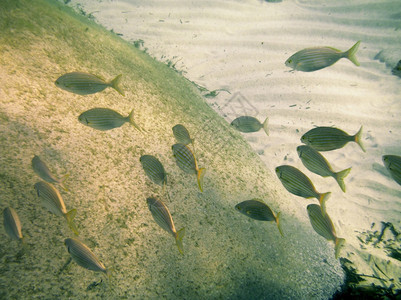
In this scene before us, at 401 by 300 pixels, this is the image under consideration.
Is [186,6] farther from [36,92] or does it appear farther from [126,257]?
[126,257]

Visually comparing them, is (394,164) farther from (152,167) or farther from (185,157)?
(152,167)

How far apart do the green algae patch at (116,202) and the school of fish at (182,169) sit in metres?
0.12

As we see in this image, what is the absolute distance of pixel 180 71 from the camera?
16.2ft

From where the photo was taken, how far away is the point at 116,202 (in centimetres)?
179

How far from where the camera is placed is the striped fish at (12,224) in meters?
1.26

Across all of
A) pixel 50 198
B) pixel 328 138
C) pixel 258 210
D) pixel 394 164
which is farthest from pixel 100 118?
pixel 394 164

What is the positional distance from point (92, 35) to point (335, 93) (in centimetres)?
488

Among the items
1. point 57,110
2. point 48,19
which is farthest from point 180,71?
point 57,110

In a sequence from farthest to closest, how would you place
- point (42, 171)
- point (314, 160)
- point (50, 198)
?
point (314, 160) < point (42, 171) < point (50, 198)

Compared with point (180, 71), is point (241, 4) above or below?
above

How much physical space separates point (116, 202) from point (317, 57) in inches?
106

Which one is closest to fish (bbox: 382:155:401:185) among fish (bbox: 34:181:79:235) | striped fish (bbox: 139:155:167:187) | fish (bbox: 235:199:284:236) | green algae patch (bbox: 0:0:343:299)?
green algae patch (bbox: 0:0:343:299)

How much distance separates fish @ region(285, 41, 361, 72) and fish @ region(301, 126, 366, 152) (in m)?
0.96

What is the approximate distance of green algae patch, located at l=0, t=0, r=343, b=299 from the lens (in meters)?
1.42
